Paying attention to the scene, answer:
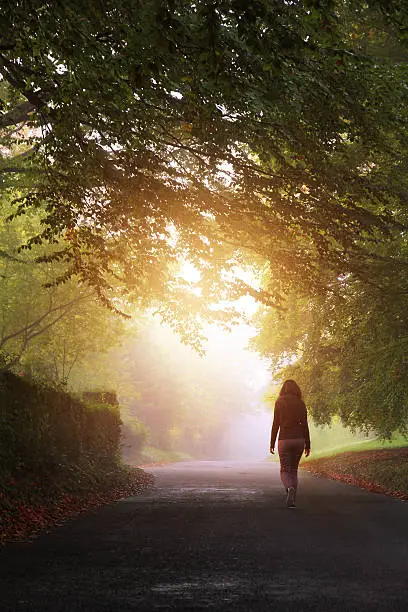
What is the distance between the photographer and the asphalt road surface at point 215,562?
4359mm

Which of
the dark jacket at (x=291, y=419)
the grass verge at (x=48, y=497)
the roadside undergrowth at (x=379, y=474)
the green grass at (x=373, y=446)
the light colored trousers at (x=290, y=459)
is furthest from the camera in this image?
the green grass at (x=373, y=446)

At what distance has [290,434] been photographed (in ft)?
36.2

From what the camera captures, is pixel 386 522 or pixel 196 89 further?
pixel 386 522

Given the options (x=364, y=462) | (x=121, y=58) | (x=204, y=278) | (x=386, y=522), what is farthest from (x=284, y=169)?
(x=364, y=462)

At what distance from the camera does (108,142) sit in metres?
8.91

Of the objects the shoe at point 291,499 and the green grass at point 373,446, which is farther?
the green grass at point 373,446

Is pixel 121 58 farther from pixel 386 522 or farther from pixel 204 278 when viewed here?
pixel 204 278

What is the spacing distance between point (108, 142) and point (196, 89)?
225cm

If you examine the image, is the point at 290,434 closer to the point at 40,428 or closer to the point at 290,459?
the point at 290,459

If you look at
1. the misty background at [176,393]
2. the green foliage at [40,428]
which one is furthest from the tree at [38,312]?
the green foliage at [40,428]

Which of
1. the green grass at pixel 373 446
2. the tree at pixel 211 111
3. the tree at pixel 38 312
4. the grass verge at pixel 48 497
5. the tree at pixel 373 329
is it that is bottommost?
the grass verge at pixel 48 497

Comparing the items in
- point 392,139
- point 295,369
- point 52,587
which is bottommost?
point 52,587

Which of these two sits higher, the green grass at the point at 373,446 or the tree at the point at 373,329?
the tree at the point at 373,329

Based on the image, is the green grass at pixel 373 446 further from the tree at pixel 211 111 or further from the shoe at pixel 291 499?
the tree at pixel 211 111
